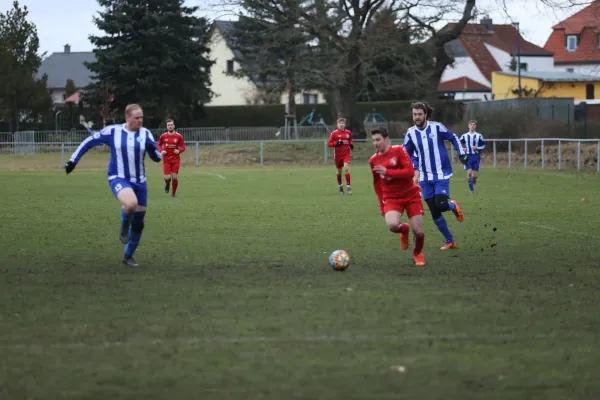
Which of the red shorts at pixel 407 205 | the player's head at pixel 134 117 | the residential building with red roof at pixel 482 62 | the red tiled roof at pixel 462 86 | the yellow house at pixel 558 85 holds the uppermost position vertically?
the residential building with red roof at pixel 482 62

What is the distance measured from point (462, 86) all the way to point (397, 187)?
75.9m

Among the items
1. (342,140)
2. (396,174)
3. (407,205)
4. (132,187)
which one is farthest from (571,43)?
(132,187)

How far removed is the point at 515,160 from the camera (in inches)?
1497

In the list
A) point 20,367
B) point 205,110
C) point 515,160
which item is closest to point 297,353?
point 20,367

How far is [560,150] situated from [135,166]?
25.3 meters

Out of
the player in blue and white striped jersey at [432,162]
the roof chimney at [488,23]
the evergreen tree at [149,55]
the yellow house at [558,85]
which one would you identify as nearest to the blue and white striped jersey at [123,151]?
the player in blue and white striped jersey at [432,162]

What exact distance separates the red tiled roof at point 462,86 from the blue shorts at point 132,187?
244 feet

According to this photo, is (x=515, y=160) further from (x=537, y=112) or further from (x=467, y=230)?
(x=467, y=230)

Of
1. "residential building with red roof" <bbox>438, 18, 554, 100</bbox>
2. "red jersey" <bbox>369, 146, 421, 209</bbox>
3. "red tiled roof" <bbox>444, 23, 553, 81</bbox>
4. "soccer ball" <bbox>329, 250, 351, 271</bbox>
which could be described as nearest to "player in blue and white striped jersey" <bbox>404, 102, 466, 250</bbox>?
"red jersey" <bbox>369, 146, 421, 209</bbox>

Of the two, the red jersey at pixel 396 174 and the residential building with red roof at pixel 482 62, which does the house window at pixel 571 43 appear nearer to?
the residential building with red roof at pixel 482 62

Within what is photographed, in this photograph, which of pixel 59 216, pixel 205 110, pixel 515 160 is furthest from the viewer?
pixel 205 110

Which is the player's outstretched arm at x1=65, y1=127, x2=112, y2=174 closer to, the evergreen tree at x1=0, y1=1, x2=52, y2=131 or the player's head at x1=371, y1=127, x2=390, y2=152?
the player's head at x1=371, y1=127, x2=390, y2=152

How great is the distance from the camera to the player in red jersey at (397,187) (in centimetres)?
1060

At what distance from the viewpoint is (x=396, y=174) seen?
1057 centimetres
